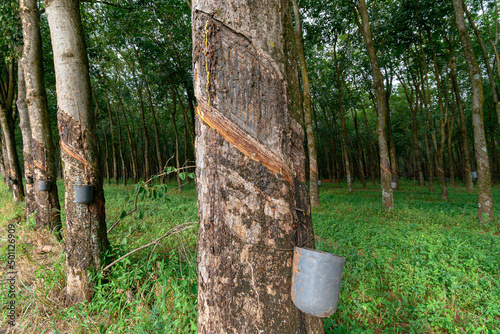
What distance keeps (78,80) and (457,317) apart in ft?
16.9

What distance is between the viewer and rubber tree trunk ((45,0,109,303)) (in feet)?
8.05

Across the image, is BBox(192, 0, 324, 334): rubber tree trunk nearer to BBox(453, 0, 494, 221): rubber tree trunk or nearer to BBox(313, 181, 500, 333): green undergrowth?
BBox(313, 181, 500, 333): green undergrowth

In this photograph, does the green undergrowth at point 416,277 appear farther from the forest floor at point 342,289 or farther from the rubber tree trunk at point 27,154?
the rubber tree trunk at point 27,154

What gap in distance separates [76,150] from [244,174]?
8.23ft

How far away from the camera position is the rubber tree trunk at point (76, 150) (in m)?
2.46

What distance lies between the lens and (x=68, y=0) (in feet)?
8.79

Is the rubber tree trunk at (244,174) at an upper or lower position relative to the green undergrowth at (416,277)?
upper

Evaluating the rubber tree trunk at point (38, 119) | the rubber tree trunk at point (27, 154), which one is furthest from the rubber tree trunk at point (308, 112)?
the rubber tree trunk at point (27, 154)

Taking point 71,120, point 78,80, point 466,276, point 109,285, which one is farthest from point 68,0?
point 466,276

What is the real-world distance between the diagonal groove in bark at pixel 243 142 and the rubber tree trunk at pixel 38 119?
4.58 metres

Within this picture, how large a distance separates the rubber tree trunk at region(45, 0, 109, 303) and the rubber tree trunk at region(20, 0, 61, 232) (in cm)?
203

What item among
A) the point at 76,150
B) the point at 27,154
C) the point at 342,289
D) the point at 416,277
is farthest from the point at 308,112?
the point at 27,154

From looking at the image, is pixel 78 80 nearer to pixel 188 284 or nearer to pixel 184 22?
pixel 188 284

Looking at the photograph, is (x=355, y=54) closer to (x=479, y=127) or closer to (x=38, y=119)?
(x=479, y=127)
